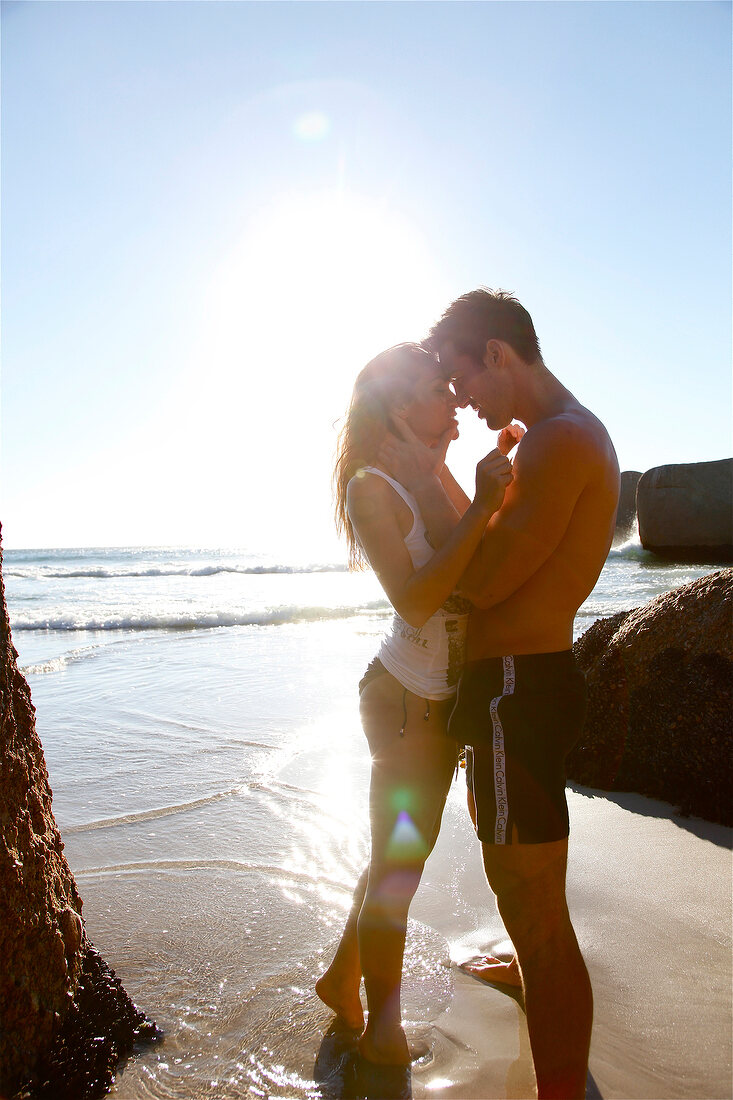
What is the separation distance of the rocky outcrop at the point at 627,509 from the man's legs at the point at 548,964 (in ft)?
104

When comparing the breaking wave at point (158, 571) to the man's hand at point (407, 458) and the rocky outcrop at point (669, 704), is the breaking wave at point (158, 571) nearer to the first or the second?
the rocky outcrop at point (669, 704)

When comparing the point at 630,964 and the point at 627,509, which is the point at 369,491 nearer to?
the point at 630,964

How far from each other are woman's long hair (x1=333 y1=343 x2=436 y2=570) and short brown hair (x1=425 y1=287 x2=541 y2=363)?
0.49 ft

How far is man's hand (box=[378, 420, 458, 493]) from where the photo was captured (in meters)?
2.58

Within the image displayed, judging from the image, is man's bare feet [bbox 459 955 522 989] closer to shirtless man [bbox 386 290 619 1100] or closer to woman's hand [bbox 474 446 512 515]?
shirtless man [bbox 386 290 619 1100]

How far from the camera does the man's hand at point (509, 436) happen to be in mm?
2871

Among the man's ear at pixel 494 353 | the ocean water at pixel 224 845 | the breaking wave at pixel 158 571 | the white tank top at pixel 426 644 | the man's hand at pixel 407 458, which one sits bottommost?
the breaking wave at pixel 158 571

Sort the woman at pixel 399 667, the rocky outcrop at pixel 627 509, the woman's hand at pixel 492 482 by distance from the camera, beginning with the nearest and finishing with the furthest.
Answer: the woman's hand at pixel 492 482 < the woman at pixel 399 667 < the rocky outcrop at pixel 627 509

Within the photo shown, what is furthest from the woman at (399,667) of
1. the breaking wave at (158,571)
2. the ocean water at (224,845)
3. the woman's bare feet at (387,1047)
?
the breaking wave at (158,571)

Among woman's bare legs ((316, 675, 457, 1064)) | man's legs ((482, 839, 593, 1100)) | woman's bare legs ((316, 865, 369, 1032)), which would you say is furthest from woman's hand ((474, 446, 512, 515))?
woman's bare legs ((316, 865, 369, 1032))

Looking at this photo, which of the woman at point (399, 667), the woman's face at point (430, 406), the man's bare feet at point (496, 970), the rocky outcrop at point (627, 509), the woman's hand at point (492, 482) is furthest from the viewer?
the rocky outcrop at point (627, 509)

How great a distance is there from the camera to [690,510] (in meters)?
27.5

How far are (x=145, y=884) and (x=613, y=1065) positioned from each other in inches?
95.0

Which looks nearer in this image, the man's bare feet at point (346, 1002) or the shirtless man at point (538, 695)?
the shirtless man at point (538, 695)
